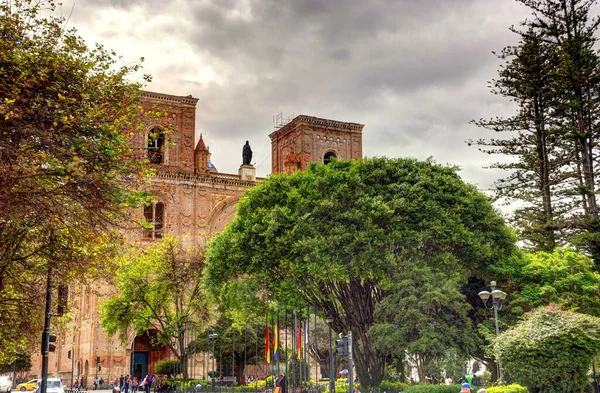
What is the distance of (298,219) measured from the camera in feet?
89.8

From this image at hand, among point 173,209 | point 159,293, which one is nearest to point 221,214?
point 173,209

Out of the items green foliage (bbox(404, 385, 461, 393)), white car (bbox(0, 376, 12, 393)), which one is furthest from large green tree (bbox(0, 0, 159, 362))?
white car (bbox(0, 376, 12, 393))

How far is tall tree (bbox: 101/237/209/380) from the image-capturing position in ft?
122

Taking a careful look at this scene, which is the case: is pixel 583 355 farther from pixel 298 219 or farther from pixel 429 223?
pixel 298 219

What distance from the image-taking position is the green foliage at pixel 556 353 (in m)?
19.0

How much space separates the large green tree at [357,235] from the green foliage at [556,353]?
713 cm

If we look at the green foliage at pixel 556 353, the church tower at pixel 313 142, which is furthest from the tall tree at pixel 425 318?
the church tower at pixel 313 142

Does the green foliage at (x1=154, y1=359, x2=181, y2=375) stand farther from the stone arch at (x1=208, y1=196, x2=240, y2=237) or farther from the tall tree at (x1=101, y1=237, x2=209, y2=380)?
the stone arch at (x1=208, y1=196, x2=240, y2=237)

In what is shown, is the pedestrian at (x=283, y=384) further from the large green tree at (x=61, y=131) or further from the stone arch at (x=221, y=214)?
the stone arch at (x=221, y=214)

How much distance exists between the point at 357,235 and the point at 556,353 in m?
9.56

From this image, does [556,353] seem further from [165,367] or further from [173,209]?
[173,209]

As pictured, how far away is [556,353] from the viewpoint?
1905 centimetres

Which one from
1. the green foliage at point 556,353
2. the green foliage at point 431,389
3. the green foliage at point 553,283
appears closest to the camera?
the green foliage at point 556,353

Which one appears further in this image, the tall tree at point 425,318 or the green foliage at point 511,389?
the tall tree at point 425,318
